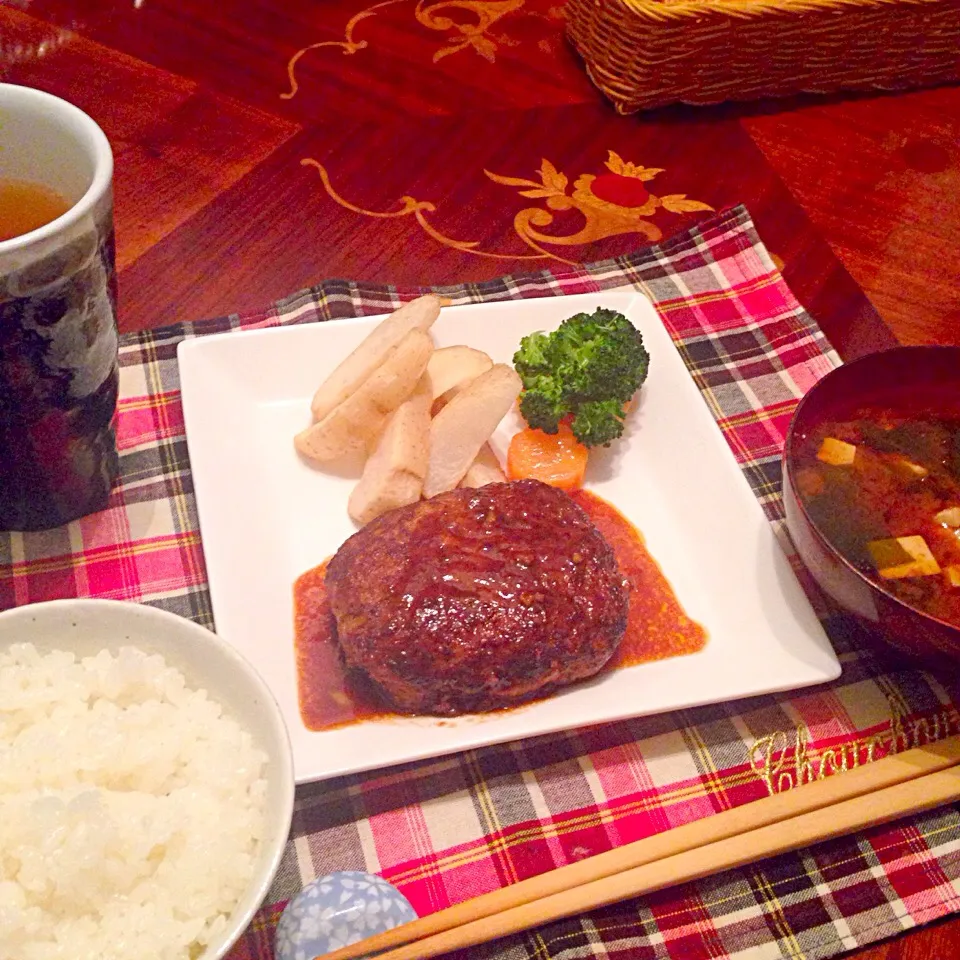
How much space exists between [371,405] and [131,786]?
3.62 ft

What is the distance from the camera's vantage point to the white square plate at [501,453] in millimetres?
1883

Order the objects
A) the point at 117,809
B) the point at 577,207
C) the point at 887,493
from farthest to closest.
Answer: the point at 577,207
the point at 887,493
the point at 117,809

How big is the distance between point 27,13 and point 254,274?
182 centimetres

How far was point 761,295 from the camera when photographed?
3008mm

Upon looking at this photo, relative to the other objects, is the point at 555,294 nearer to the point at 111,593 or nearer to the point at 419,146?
the point at 419,146

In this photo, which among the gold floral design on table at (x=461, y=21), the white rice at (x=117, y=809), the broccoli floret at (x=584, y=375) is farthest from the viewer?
the gold floral design on table at (x=461, y=21)

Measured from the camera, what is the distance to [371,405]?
2.32 metres

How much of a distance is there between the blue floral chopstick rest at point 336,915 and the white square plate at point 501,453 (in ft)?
0.65

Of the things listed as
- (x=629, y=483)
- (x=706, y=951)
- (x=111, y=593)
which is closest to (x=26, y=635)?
(x=111, y=593)

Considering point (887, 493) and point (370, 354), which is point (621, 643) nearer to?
point (887, 493)

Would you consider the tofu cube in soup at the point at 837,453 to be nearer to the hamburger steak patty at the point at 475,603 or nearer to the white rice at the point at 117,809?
the hamburger steak patty at the point at 475,603

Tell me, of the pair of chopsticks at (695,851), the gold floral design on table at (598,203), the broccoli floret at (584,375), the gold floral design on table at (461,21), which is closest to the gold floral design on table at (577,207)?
the gold floral design on table at (598,203)

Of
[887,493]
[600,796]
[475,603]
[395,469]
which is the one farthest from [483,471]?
[887,493]

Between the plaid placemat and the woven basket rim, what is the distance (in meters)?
1.92
